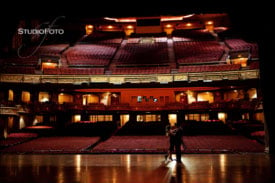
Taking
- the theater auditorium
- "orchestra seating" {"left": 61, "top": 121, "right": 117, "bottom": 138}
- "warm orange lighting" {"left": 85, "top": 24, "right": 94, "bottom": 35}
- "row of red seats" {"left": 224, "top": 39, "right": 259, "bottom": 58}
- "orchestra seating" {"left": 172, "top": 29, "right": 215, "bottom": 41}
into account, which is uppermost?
"warm orange lighting" {"left": 85, "top": 24, "right": 94, "bottom": 35}

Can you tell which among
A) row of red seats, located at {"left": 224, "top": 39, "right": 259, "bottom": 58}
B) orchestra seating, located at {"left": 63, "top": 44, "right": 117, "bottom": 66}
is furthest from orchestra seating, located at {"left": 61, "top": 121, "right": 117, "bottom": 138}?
row of red seats, located at {"left": 224, "top": 39, "right": 259, "bottom": 58}

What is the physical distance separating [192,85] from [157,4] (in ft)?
63.5

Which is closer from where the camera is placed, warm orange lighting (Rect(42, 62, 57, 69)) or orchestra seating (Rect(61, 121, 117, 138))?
orchestra seating (Rect(61, 121, 117, 138))

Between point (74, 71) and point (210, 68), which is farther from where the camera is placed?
point (74, 71)

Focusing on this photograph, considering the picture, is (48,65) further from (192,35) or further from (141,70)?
(192,35)

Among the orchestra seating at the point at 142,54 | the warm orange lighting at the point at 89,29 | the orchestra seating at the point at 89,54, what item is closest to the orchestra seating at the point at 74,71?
the orchestra seating at the point at 89,54

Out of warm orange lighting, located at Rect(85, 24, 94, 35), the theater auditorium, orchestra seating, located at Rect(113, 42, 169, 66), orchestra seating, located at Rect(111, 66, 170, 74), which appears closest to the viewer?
the theater auditorium

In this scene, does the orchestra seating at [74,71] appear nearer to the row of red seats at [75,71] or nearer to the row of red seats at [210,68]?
the row of red seats at [75,71]

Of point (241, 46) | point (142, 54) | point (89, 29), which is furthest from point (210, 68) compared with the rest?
point (89, 29)

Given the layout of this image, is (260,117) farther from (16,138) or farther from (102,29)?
(102,29)

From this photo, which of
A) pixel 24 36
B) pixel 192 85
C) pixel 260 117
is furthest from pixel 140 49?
pixel 260 117

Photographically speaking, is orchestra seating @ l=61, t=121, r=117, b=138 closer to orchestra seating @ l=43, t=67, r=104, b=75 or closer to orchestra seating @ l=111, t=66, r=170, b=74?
orchestra seating @ l=43, t=67, r=104, b=75

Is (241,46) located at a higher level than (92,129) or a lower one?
higher

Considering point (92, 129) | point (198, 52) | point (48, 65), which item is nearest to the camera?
point (92, 129)
